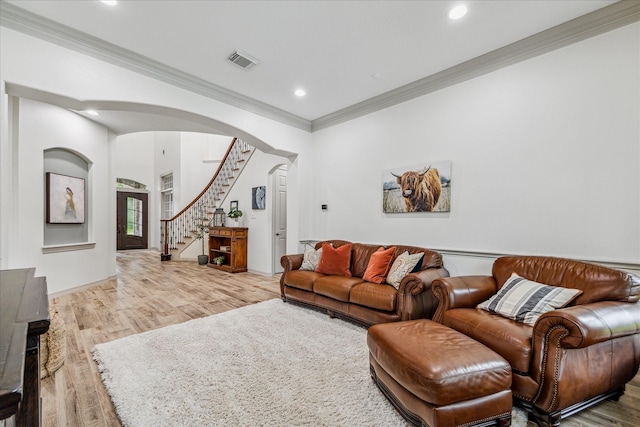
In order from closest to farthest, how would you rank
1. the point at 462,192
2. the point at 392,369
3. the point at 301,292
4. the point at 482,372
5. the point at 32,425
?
the point at 32,425
the point at 482,372
the point at 392,369
the point at 462,192
the point at 301,292

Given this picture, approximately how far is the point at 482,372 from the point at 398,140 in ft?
9.86

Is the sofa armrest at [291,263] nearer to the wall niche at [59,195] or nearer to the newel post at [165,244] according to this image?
the wall niche at [59,195]

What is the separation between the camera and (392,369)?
1696mm

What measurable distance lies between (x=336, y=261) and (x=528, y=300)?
217cm

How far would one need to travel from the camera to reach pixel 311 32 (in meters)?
2.65

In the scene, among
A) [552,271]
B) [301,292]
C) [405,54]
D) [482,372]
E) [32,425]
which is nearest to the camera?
[32,425]

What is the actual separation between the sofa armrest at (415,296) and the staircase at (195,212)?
5.73 metres

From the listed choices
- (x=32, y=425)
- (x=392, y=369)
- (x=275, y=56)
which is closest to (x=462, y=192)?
(x=392, y=369)

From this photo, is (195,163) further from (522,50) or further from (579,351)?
(579,351)

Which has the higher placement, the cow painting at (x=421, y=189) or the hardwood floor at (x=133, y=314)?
the cow painting at (x=421, y=189)

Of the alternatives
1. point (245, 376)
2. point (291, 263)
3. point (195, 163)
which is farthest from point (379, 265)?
point (195, 163)

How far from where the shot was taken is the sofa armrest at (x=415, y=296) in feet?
8.94

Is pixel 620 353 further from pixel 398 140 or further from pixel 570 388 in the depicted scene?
pixel 398 140

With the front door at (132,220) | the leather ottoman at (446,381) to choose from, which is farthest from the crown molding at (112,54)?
the front door at (132,220)
